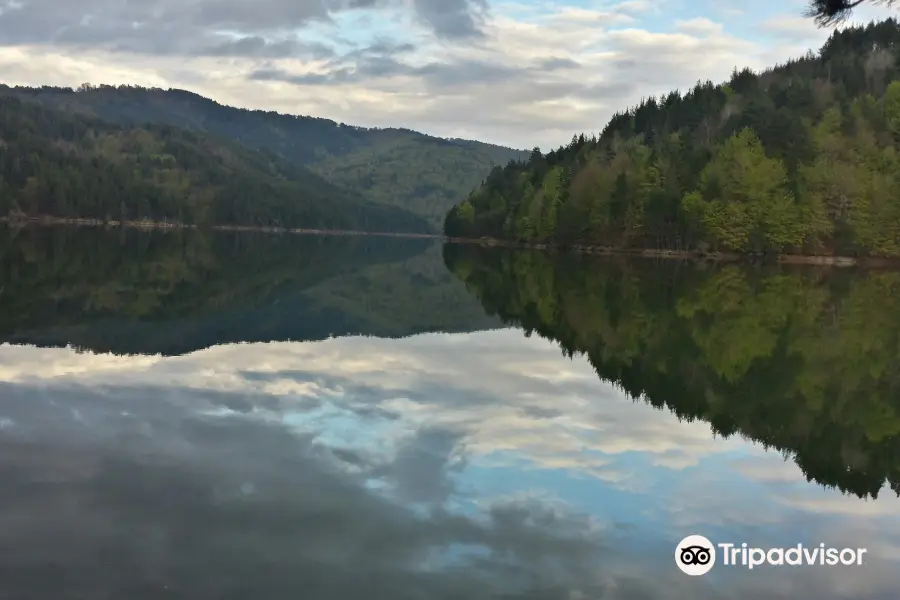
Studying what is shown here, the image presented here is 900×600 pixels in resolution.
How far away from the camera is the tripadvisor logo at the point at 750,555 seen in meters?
11.8

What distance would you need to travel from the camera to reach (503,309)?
1956 inches

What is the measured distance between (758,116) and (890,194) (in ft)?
121

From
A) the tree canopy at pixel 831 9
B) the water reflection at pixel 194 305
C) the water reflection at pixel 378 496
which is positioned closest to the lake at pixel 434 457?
the water reflection at pixel 378 496

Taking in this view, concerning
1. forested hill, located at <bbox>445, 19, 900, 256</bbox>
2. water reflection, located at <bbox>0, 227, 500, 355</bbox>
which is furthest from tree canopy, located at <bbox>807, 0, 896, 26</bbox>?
forested hill, located at <bbox>445, 19, 900, 256</bbox>

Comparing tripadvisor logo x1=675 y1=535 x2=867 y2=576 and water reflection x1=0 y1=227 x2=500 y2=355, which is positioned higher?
tripadvisor logo x1=675 y1=535 x2=867 y2=576

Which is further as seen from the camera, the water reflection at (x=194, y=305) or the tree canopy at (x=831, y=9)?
the water reflection at (x=194, y=305)

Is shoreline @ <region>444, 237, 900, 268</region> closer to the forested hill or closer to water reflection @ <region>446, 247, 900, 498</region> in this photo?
the forested hill

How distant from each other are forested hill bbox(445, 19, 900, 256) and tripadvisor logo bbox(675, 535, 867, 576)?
111 meters

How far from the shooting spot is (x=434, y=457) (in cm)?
1659

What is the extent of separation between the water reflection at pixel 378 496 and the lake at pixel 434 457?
0.06m

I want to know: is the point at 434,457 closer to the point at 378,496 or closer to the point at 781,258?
the point at 378,496

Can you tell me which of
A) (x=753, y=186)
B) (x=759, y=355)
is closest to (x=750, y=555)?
(x=759, y=355)

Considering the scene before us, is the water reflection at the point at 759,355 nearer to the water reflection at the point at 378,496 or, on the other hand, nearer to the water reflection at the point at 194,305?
the water reflection at the point at 378,496

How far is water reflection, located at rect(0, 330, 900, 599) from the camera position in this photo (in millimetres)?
10688
